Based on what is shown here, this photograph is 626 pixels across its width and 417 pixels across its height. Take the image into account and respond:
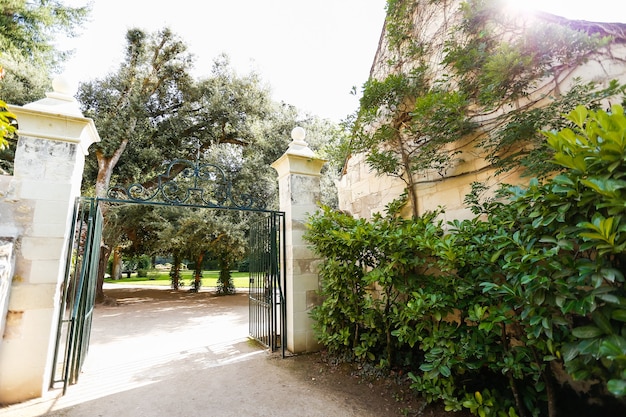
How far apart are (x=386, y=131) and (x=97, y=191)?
8.97 meters

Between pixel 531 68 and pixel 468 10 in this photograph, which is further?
pixel 468 10

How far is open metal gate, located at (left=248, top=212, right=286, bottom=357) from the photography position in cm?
427

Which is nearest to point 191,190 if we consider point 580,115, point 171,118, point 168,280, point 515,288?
point 515,288

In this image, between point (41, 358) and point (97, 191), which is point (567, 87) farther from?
point (97, 191)

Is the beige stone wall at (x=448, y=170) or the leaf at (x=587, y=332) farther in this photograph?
the beige stone wall at (x=448, y=170)

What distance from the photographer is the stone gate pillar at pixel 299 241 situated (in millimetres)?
4105

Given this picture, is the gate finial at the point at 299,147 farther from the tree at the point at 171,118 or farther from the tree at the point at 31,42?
the tree at the point at 31,42

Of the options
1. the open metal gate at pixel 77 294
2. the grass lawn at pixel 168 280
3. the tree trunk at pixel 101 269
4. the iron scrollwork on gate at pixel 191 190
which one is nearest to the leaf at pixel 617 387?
the iron scrollwork on gate at pixel 191 190

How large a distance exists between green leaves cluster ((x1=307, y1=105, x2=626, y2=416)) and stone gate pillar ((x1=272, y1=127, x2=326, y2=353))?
400 mm

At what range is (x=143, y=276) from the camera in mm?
23938

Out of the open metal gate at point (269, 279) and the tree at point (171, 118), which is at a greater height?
the tree at point (171, 118)

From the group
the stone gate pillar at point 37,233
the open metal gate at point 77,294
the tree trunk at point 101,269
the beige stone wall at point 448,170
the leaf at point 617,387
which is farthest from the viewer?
the tree trunk at point 101,269

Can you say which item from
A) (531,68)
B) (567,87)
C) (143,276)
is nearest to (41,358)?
(531,68)

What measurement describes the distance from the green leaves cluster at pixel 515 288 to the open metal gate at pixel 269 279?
712 mm
